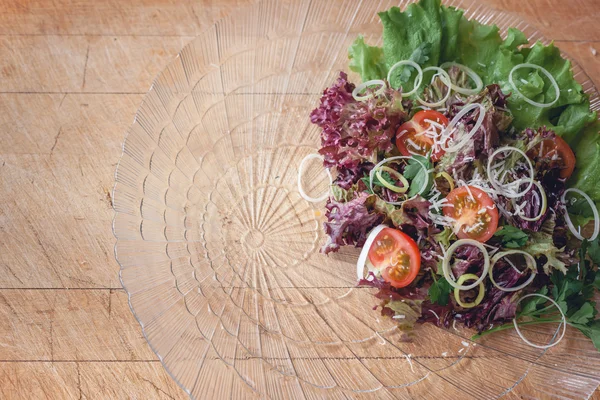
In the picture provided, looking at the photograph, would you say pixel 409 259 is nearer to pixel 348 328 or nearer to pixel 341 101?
pixel 348 328

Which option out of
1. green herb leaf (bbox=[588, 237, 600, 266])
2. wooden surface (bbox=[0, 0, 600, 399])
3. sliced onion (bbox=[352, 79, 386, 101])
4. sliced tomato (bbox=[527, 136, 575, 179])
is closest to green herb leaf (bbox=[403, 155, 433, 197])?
sliced onion (bbox=[352, 79, 386, 101])

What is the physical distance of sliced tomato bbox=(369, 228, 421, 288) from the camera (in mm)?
2238

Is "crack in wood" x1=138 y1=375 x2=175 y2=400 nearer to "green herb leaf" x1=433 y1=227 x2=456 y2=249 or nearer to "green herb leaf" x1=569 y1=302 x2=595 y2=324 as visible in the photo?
"green herb leaf" x1=433 y1=227 x2=456 y2=249

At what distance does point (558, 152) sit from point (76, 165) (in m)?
2.08

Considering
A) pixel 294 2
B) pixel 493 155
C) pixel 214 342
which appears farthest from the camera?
pixel 294 2

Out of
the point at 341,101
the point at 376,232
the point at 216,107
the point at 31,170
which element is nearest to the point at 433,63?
the point at 341,101

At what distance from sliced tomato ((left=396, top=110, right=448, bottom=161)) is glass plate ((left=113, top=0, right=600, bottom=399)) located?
39 centimetres

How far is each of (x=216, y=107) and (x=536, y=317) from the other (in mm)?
1592

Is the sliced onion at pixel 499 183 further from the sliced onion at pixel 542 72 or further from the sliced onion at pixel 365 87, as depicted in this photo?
the sliced onion at pixel 365 87

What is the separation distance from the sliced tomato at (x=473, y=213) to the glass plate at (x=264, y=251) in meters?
0.41

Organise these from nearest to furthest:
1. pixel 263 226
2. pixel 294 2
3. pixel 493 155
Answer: pixel 493 155 → pixel 263 226 → pixel 294 2

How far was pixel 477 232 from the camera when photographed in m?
2.23

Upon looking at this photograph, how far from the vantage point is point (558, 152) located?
2.38 metres

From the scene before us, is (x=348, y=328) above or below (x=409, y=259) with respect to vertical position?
below
